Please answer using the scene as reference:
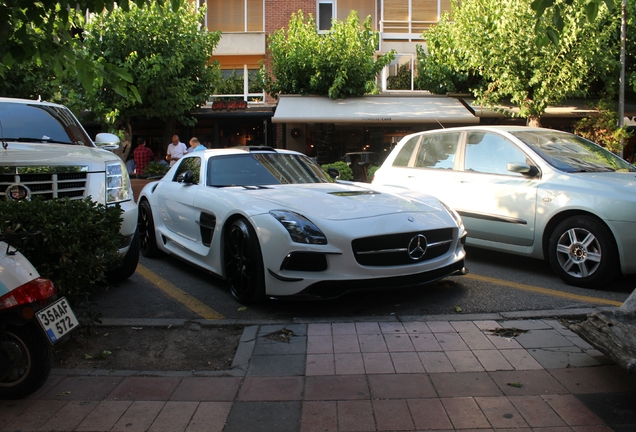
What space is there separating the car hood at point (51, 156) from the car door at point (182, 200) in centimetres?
85

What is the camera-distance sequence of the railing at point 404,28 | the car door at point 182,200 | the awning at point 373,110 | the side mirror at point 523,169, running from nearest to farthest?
1. the car door at point 182,200
2. the side mirror at point 523,169
3. the awning at point 373,110
4. the railing at point 404,28

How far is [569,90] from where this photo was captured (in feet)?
48.6

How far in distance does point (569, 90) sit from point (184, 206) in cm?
1214

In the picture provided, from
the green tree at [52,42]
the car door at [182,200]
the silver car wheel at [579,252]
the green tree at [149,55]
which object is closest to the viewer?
the green tree at [52,42]

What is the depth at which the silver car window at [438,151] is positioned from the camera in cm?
741

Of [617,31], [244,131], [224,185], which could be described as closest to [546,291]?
[224,185]

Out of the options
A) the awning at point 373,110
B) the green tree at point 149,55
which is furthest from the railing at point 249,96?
the green tree at point 149,55

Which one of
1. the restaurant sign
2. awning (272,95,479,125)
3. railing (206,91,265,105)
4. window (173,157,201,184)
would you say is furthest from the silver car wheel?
railing (206,91,265,105)

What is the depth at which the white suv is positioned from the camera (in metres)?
4.97

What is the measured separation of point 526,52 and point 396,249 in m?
11.7

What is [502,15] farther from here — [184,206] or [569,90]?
[184,206]

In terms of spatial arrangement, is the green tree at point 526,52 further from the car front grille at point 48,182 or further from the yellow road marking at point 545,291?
the car front grille at point 48,182

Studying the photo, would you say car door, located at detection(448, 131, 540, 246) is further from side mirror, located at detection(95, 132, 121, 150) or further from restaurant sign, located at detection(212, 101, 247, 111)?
restaurant sign, located at detection(212, 101, 247, 111)

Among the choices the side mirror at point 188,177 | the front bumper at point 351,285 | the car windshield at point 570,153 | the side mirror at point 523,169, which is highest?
the car windshield at point 570,153
